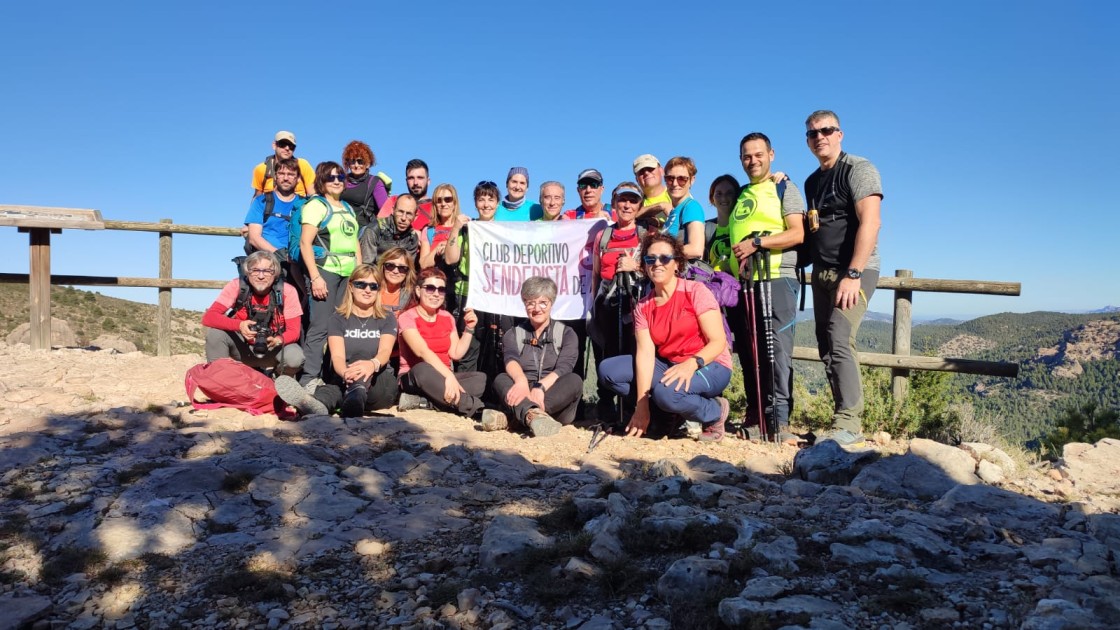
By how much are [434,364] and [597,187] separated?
2513 millimetres

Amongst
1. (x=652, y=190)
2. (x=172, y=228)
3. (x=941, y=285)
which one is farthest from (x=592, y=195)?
(x=172, y=228)

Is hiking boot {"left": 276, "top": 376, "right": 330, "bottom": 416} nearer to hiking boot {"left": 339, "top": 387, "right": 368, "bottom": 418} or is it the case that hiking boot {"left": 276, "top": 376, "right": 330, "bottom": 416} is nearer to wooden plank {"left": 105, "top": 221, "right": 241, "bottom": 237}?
hiking boot {"left": 339, "top": 387, "right": 368, "bottom": 418}

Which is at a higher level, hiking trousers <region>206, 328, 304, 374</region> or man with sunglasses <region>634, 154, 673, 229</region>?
man with sunglasses <region>634, 154, 673, 229</region>

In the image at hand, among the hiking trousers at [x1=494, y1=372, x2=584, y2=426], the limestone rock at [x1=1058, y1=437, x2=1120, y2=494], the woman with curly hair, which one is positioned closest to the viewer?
the limestone rock at [x1=1058, y1=437, x2=1120, y2=494]

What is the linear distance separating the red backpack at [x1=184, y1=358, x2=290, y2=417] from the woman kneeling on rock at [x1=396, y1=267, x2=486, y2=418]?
4.12 feet

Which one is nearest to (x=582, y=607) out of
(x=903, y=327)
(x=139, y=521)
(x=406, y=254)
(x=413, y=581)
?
(x=413, y=581)

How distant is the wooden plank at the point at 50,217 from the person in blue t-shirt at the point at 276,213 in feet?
12.4

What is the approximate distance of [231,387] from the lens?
631 centimetres

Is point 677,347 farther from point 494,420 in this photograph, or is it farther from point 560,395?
point 494,420

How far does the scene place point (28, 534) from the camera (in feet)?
11.6

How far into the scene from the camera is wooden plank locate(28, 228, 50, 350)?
31.3 feet

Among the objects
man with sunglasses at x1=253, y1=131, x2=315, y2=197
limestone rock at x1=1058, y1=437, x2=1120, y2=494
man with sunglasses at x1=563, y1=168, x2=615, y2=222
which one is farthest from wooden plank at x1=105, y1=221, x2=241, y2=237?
limestone rock at x1=1058, y1=437, x2=1120, y2=494

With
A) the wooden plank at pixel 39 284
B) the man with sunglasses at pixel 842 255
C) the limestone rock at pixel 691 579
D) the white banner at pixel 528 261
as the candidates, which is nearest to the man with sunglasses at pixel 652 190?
the white banner at pixel 528 261

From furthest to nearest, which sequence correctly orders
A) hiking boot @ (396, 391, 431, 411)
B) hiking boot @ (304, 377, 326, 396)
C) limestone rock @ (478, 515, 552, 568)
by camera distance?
hiking boot @ (396, 391, 431, 411) → hiking boot @ (304, 377, 326, 396) → limestone rock @ (478, 515, 552, 568)
